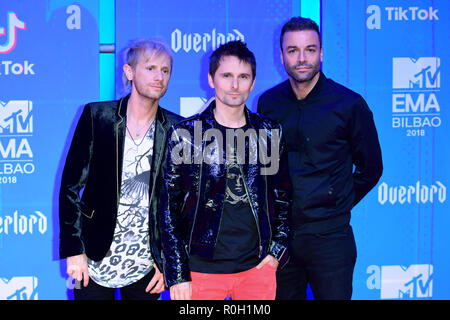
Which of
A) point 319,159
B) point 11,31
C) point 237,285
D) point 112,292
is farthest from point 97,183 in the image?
point 11,31

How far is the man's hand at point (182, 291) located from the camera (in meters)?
2.23

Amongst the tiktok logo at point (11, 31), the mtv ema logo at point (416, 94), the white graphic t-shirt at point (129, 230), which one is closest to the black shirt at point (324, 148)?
the white graphic t-shirt at point (129, 230)

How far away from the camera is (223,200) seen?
227cm

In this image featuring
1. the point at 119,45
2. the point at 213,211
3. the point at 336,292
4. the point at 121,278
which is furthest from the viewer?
the point at 119,45

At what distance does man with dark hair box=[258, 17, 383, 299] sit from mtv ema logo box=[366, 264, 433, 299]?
3.78 ft

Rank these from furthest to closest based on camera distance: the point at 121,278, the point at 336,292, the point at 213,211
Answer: the point at 336,292 < the point at 121,278 < the point at 213,211

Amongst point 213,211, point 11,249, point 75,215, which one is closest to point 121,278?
point 75,215

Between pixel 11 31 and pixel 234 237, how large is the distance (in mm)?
2249

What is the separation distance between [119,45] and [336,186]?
5.92 ft

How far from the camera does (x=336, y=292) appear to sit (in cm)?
262

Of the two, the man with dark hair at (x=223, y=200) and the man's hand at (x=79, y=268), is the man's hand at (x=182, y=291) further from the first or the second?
the man's hand at (x=79, y=268)

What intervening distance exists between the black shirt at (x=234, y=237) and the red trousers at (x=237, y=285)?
0.04 metres

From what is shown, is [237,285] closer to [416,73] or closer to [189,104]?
[189,104]
